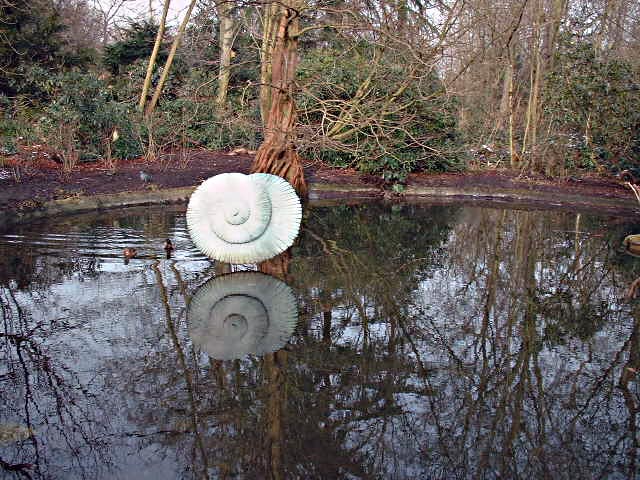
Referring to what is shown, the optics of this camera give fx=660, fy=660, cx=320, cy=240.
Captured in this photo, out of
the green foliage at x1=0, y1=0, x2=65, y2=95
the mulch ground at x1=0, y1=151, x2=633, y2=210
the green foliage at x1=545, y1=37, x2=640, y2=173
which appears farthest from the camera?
the green foliage at x1=0, y1=0, x2=65, y2=95

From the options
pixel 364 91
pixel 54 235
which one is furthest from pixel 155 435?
pixel 364 91

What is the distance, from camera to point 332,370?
512 centimetres

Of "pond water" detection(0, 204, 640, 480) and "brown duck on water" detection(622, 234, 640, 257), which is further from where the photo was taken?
"brown duck on water" detection(622, 234, 640, 257)

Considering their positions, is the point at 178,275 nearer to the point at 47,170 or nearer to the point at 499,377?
the point at 499,377

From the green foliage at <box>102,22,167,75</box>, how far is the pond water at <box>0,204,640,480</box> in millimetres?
14703

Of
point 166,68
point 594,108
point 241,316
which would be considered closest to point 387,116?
point 594,108

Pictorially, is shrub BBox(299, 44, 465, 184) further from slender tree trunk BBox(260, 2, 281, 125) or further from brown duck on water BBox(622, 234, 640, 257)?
brown duck on water BBox(622, 234, 640, 257)

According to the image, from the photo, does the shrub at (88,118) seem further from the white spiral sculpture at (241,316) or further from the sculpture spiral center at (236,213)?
the white spiral sculpture at (241,316)

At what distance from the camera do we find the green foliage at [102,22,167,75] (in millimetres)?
22016

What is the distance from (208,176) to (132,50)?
10.0 meters

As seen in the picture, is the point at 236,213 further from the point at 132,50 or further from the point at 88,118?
the point at 132,50

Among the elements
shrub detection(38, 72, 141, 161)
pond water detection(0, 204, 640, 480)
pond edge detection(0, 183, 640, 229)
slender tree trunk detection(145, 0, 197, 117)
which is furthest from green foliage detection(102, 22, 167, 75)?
pond water detection(0, 204, 640, 480)

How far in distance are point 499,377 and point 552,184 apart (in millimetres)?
11209

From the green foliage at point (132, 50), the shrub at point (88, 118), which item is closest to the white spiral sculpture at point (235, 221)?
the shrub at point (88, 118)
